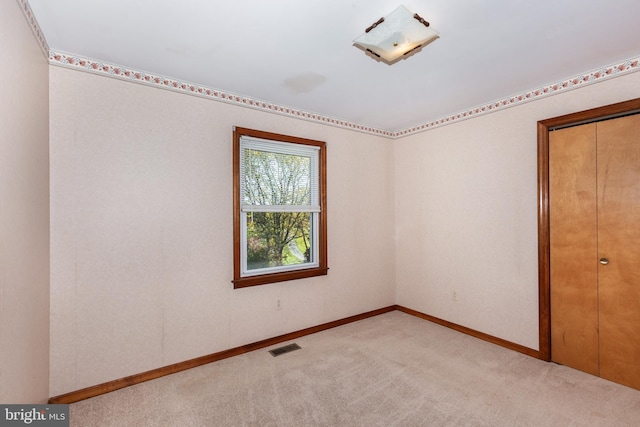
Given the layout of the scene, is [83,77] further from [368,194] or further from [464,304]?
[464,304]

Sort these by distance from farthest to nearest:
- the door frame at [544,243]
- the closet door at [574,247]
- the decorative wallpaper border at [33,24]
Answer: the door frame at [544,243] < the closet door at [574,247] < the decorative wallpaper border at [33,24]

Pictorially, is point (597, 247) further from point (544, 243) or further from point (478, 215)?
point (478, 215)

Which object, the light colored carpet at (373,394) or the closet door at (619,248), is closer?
the light colored carpet at (373,394)

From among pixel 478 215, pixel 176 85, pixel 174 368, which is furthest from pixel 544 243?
pixel 176 85

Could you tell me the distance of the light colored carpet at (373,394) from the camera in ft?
6.75

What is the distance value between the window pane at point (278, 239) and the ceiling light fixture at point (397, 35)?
A: 1915 millimetres

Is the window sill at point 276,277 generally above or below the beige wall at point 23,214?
below

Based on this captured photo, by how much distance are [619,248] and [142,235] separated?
3923 mm

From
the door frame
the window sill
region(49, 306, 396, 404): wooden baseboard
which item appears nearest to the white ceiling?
the door frame

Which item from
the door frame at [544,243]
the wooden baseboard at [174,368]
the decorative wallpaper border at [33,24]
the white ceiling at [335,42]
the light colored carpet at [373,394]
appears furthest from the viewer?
the door frame at [544,243]

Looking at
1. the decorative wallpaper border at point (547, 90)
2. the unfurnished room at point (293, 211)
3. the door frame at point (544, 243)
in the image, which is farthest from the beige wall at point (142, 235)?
the door frame at point (544, 243)

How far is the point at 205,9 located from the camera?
176 cm

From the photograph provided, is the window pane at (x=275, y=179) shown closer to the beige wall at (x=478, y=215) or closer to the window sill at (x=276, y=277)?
the window sill at (x=276, y=277)

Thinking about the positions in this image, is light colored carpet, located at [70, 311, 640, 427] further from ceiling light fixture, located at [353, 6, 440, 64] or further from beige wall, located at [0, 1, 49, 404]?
ceiling light fixture, located at [353, 6, 440, 64]
